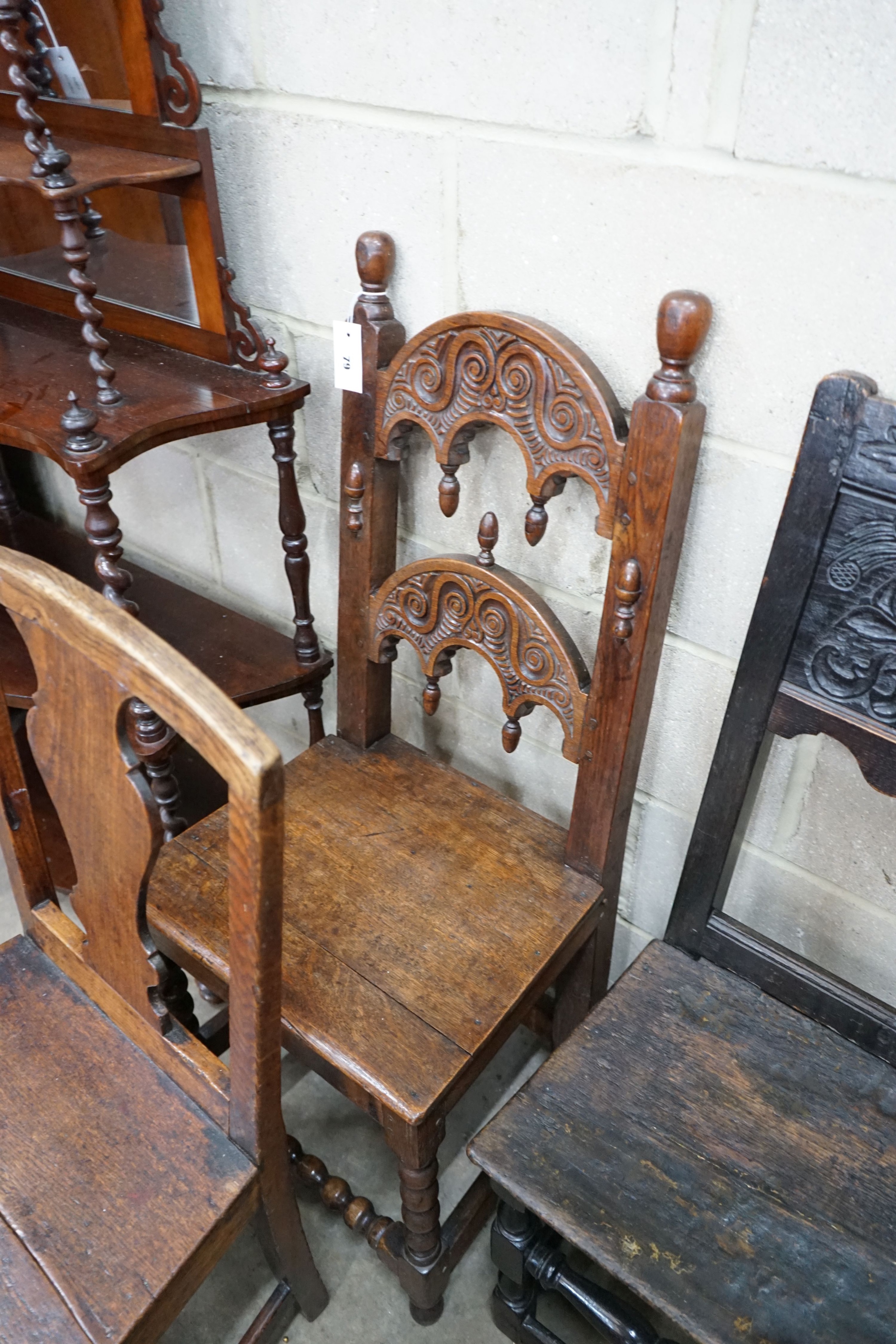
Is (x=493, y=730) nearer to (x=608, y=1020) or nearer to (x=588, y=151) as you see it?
(x=608, y=1020)

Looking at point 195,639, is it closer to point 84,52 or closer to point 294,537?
point 294,537

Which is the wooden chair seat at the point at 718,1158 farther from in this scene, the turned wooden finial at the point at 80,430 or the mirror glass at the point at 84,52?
the mirror glass at the point at 84,52

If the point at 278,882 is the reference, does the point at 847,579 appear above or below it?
above

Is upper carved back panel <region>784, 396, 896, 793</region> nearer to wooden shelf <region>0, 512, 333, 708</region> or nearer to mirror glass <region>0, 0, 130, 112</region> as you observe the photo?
wooden shelf <region>0, 512, 333, 708</region>

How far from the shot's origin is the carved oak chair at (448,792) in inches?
36.4

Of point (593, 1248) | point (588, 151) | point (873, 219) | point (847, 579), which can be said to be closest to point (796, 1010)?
point (593, 1248)

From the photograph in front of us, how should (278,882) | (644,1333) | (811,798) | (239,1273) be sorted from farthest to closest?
(239,1273) → (811,798) → (644,1333) → (278,882)

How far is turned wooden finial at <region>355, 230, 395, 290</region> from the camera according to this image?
1.05 metres

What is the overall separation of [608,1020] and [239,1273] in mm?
702

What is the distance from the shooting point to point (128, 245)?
1.28 m

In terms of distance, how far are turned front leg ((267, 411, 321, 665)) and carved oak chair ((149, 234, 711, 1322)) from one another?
0.14 meters

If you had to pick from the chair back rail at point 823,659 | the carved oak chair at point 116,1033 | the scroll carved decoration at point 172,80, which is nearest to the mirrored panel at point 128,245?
the scroll carved decoration at point 172,80

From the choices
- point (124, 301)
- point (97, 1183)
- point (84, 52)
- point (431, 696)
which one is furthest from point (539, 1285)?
point (84, 52)

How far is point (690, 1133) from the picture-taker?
91 cm
